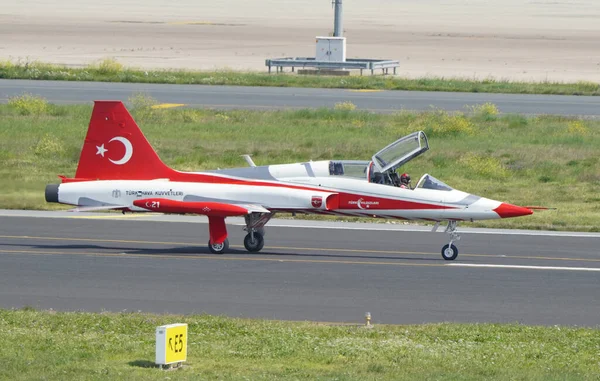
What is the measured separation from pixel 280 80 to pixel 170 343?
51960 millimetres

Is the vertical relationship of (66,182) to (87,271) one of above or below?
above

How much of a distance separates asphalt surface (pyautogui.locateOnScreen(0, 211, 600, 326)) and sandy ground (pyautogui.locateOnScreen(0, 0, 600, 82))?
A: 45647mm

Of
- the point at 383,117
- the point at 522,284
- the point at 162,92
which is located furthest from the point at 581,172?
the point at 162,92

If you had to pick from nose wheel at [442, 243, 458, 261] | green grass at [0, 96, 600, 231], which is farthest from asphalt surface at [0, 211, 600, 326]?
green grass at [0, 96, 600, 231]

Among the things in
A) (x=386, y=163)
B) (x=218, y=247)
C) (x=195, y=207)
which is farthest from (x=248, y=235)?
(x=386, y=163)

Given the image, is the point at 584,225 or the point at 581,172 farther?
the point at 581,172

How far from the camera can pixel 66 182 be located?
23.7 meters

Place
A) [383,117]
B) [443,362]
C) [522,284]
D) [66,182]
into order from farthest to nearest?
[383,117] < [66,182] < [522,284] < [443,362]

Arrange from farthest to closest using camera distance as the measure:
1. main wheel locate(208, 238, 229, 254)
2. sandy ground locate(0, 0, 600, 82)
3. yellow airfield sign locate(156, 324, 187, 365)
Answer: sandy ground locate(0, 0, 600, 82), main wheel locate(208, 238, 229, 254), yellow airfield sign locate(156, 324, 187, 365)

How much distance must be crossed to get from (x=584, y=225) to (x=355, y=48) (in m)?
62.5

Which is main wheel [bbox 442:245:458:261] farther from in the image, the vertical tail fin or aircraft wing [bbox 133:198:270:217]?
the vertical tail fin

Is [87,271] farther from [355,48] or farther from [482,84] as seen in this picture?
[355,48]

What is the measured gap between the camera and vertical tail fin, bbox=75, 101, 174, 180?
2389 centimetres

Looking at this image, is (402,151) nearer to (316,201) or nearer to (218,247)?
(316,201)
